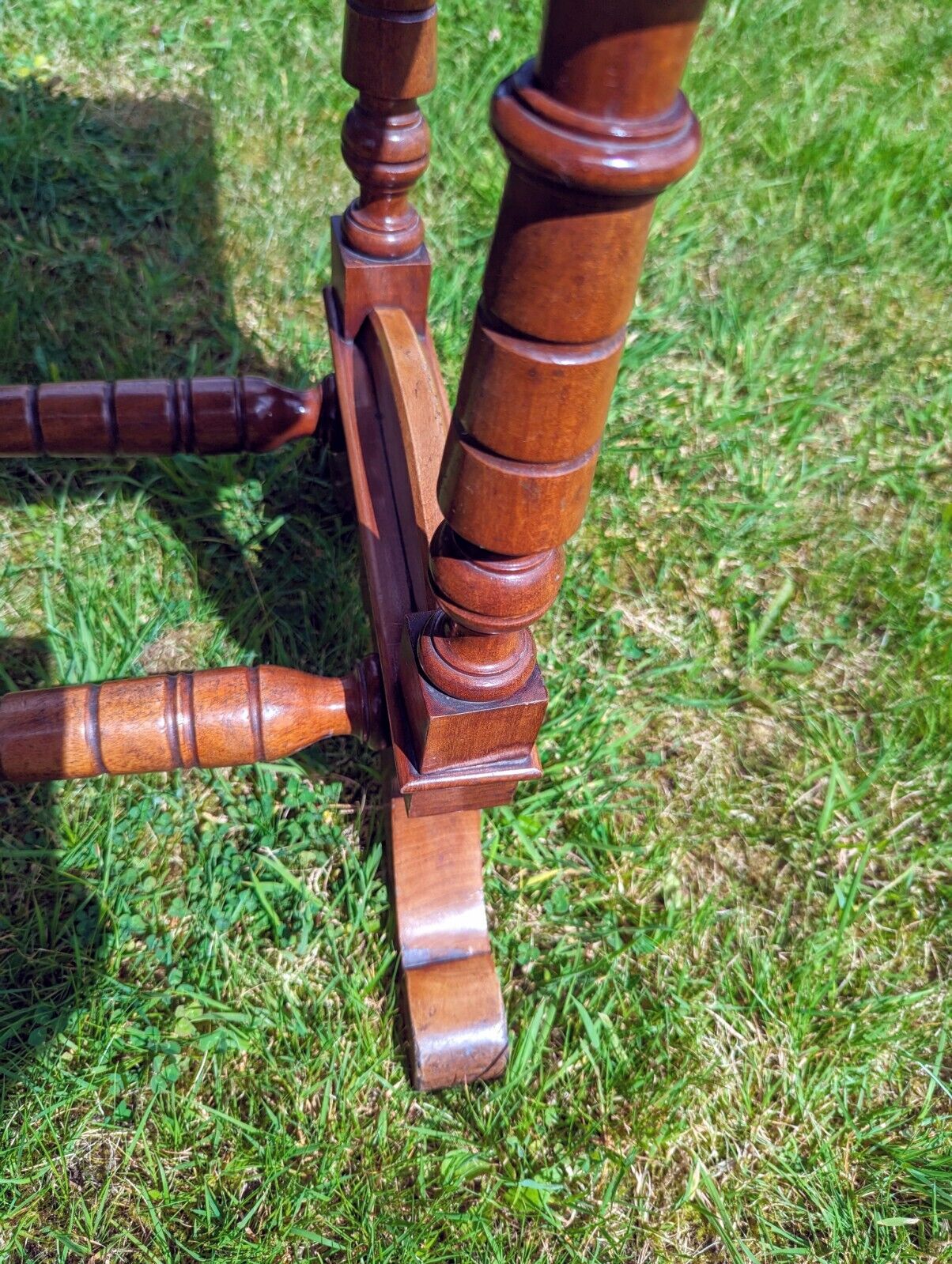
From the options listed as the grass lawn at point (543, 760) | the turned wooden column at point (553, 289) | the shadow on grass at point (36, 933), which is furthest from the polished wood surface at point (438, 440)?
the shadow on grass at point (36, 933)

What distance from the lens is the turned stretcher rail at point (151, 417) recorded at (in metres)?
1.62

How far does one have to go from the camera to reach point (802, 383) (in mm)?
2344

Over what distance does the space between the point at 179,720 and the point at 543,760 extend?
25.2 inches

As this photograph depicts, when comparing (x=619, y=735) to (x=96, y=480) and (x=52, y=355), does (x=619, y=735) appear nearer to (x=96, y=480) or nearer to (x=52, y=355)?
(x=96, y=480)

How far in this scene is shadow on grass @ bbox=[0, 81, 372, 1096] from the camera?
1.47 meters

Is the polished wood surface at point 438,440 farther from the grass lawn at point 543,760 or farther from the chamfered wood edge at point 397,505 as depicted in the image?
the grass lawn at point 543,760

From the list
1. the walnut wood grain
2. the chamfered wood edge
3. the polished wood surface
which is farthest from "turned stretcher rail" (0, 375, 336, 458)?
the walnut wood grain

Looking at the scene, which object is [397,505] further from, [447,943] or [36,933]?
[36,933]

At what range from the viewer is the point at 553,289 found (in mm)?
699

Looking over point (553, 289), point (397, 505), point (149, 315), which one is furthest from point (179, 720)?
point (149, 315)

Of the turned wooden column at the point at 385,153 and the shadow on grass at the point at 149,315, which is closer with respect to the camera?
the turned wooden column at the point at 385,153

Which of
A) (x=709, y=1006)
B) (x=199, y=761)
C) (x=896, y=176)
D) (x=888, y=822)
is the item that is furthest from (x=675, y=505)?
(x=896, y=176)

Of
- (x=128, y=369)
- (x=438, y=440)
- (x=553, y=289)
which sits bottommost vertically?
(x=128, y=369)

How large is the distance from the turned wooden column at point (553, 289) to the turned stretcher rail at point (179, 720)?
0.35 meters
